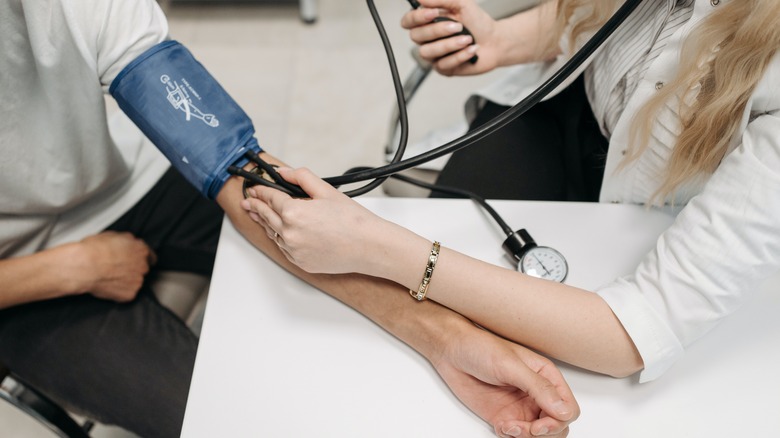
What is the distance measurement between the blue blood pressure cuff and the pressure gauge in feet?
1.27

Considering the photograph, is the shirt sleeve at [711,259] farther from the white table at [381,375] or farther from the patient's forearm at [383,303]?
the patient's forearm at [383,303]

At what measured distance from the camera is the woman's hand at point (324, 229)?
0.68m

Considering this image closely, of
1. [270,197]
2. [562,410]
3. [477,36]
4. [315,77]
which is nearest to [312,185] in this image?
[270,197]

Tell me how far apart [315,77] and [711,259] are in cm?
154

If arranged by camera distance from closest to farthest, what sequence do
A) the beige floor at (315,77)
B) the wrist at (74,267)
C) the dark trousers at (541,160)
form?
the wrist at (74,267), the dark trousers at (541,160), the beige floor at (315,77)

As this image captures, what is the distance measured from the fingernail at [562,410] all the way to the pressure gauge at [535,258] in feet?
0.59

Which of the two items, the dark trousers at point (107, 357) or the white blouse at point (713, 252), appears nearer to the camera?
the white blouse at point (713, 252)

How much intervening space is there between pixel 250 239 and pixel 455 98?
1282mm

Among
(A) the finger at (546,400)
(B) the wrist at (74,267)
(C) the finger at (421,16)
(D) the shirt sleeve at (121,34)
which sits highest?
(D) the shirt sleeve at (121,34)

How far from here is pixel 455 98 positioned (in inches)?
74.8

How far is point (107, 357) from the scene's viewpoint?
35.3 inches

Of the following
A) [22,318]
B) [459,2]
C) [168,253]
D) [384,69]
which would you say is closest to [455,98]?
[384,69]

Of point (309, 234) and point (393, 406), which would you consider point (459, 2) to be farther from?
point (393, 406)

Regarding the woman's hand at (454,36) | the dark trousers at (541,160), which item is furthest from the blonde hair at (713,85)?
the woman's hand at (454,36)
